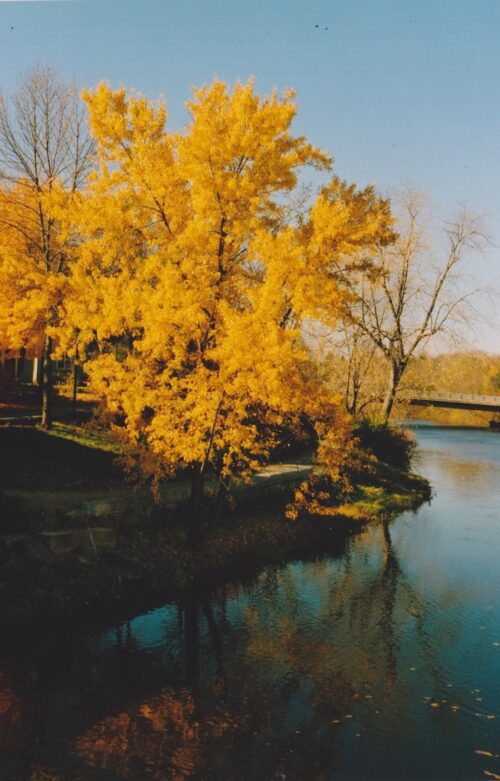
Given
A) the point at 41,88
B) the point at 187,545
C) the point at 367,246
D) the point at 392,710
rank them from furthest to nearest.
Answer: the point at 41,88 < the point at 187,545 < the point at 367,246 < the point at 392,710

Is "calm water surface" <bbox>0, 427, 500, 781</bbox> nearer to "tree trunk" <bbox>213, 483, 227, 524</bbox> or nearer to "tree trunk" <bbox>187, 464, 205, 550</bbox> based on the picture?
"tree trunk" <bbox>187, 464, 205, 550</bbox>

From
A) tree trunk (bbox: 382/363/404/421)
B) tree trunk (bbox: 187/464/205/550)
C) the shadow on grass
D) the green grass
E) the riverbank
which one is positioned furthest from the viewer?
tree trunk (bbox: 382/363/404/421)

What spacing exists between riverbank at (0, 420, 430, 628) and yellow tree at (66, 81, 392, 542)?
196 centimetres

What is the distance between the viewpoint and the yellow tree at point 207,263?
39.8 feet

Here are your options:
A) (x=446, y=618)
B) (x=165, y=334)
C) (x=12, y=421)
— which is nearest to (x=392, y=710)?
(x=446, y=618)

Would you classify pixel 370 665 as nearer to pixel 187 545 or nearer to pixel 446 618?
pixel 446 618

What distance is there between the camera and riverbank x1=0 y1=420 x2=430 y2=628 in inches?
472

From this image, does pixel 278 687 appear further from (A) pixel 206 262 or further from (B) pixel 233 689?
(A) pixel 206 262

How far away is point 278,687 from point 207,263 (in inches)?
336

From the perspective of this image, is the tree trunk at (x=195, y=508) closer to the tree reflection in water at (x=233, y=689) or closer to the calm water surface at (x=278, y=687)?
the calm water surface at (x=278, y=687)

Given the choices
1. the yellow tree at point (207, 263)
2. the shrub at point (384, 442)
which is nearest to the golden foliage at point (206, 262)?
the yellow tree at point (207, 263)

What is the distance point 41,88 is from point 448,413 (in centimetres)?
5764

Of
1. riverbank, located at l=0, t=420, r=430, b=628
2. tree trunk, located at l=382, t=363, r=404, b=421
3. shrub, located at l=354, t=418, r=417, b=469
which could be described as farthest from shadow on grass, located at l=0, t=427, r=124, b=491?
tree trunk, located at l=382, t=363, r=404, b=421

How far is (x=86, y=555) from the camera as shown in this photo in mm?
12992
